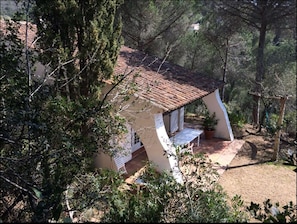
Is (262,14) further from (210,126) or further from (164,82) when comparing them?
(164,82)

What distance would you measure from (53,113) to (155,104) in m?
4.56

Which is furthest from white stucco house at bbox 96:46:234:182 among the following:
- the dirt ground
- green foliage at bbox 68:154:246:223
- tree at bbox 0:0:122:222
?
the dirt ground

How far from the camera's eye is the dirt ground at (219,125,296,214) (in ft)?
31.1

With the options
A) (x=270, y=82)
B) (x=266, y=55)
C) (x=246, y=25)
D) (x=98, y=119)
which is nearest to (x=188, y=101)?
(x=98, y=119)

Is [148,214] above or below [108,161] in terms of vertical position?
above

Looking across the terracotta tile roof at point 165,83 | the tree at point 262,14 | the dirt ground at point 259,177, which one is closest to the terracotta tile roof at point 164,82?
the terracotta tile roof at point 165,83

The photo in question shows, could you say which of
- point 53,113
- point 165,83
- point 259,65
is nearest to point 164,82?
point 165,83

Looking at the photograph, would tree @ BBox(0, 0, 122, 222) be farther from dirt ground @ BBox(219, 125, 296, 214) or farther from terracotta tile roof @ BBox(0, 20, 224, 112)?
dirt ground @ BBox(219, 125, 296, 214)

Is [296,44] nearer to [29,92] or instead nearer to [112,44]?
[112,44]

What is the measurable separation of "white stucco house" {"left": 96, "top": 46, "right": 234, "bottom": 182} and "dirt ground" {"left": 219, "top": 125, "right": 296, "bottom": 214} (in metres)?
1.77

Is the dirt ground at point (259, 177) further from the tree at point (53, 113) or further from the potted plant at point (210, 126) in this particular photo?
the tree at point (53, 113)

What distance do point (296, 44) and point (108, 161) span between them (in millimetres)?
17290

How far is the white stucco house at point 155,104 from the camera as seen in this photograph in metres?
9.08

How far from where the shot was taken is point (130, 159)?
38.6 feet
